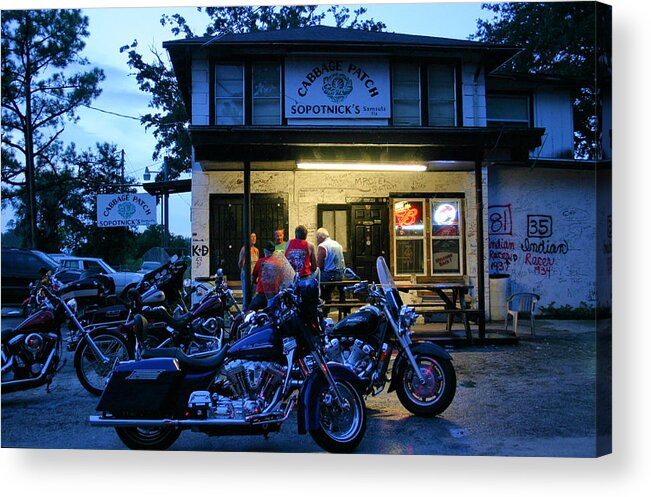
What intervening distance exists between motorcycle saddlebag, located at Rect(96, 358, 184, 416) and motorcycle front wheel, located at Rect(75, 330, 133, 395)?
6.81 feet

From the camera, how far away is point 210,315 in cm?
797

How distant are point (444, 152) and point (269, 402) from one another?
239 inches

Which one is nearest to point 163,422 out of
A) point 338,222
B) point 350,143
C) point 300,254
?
point 300,254

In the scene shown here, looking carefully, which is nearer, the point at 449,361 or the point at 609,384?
the point at 609,384

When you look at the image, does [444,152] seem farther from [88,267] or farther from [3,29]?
[3,29]

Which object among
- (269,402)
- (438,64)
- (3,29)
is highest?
(438,64)

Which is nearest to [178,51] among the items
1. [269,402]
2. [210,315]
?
[210,315]

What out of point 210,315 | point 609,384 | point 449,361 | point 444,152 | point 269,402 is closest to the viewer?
point 269,402

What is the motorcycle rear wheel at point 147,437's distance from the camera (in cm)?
523

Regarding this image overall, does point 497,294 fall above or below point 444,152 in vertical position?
below

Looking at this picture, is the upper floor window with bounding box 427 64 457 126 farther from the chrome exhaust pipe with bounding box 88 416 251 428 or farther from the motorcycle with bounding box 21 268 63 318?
the chrome exhaust pipe with bounding box 88 416 251 428

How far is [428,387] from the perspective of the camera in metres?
6.26

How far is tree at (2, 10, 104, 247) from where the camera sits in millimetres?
6816

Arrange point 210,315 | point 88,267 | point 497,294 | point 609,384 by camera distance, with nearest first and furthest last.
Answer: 1. point 609,384
2. point 210,315
3. point 88,267
4. point 497,294
